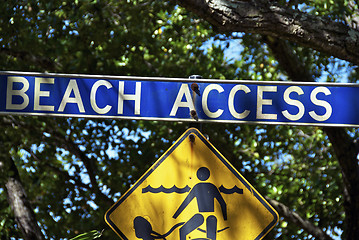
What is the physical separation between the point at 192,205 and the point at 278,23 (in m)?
2.17

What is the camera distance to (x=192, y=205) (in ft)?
9.85

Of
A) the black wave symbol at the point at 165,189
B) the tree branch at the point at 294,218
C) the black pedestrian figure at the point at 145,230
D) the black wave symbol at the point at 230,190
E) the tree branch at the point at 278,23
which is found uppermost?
the tree branch at the point at 278,23

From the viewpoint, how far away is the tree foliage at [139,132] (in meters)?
7.39

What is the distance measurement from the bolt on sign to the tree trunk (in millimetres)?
4385

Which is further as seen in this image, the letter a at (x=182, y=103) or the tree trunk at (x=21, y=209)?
the tree trunk at (x=21, y=209)

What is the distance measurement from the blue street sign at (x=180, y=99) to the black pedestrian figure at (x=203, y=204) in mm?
377

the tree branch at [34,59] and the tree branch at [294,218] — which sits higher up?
the tree branch at [34,59]

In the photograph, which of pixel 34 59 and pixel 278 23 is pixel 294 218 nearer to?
pixel 278 23

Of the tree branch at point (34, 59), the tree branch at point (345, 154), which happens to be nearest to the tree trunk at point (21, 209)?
the tree branch at point (34, 59)

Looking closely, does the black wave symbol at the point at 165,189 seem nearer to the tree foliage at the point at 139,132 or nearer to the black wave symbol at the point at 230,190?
the black wave symbol at the point at 230,190

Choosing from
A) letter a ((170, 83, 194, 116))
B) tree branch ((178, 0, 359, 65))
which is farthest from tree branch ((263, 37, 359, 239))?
letter a ((170, 83, 194, 116))

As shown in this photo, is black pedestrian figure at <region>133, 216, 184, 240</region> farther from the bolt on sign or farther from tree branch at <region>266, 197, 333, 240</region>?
tree branch at <region>266, 197, 333, 240</region>

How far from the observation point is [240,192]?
3.03m

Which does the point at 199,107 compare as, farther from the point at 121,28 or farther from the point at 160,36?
the point at 160,36
